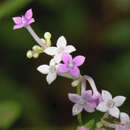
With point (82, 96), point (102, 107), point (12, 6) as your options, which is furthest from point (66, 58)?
point (12, 6)

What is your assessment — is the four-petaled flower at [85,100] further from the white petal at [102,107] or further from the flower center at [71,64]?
the flower center at [71,64]

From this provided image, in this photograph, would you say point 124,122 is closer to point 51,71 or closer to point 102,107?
point 102,107

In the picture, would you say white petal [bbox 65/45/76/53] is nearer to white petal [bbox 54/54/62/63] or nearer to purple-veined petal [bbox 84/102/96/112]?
white petal [bbox 54/54/62/63]

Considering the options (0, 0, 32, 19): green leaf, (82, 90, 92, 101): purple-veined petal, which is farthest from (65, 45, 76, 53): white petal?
(0, 0, 32, 19): green leaf

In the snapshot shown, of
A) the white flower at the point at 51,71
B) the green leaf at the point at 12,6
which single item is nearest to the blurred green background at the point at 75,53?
the green leaf at the point at 12,6

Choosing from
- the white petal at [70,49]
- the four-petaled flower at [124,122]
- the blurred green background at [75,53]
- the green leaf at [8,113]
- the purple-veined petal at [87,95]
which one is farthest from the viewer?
the blurred green background at [75,53]

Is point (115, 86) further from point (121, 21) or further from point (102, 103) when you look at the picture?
point (102, 103)
